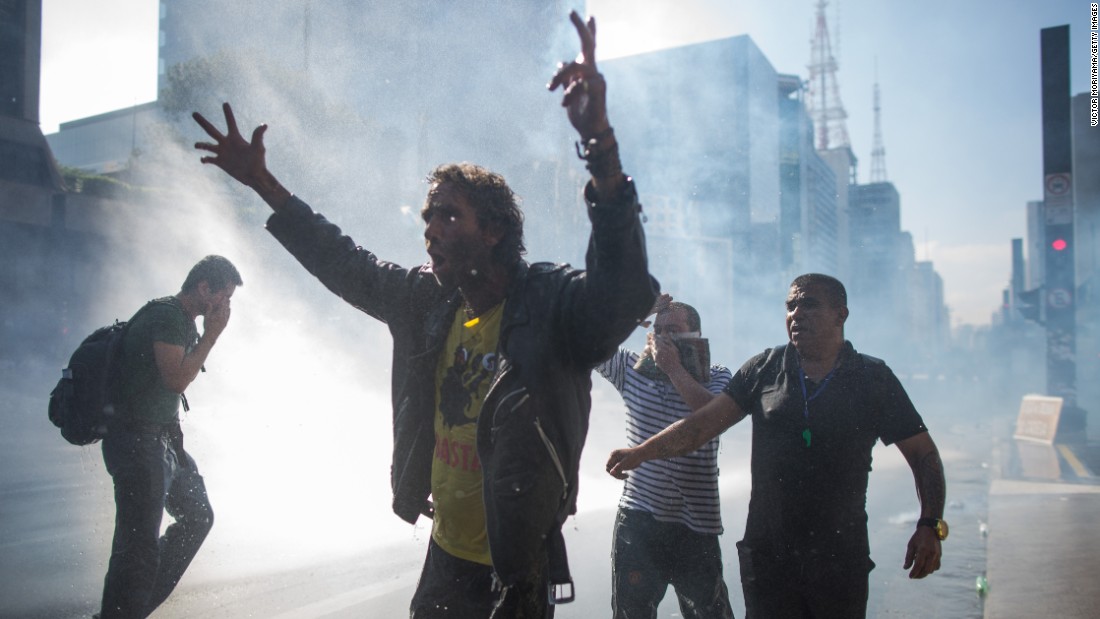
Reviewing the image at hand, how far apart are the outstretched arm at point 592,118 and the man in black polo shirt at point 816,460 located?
1278mm

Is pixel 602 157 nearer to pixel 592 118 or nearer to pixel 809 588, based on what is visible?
pixel 592 118

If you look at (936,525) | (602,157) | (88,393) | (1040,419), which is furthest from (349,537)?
(1040,419)

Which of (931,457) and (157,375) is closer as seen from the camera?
(931,457)

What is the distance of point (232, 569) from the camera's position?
187 inches

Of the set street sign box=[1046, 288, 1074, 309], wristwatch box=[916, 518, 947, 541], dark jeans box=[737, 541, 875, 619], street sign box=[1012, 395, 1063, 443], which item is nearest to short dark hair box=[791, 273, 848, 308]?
wristwatch box=[916, 518, 947, 541]

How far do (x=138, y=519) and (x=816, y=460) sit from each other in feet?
8.13

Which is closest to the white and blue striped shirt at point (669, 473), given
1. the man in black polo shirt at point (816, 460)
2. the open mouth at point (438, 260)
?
the man in black polo shirt at point (816, 460)

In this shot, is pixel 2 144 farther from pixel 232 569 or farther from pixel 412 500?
pixel 412 500

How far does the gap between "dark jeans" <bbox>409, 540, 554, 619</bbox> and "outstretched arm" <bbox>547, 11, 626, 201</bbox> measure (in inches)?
32.5

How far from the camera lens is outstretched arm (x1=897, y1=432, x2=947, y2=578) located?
2.45 metres

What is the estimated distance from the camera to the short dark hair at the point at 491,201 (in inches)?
75.3

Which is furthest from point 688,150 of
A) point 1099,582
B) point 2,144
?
point 1099,582

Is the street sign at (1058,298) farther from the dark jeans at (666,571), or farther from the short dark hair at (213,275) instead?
the short dark hair at (213,275)

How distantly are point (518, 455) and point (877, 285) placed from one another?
342 ft
